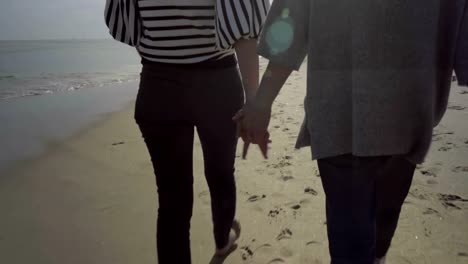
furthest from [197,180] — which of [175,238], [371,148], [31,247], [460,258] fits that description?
[371,148]

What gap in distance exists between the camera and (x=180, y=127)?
181cm

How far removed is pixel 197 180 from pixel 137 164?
85cm

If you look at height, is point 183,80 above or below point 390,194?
above

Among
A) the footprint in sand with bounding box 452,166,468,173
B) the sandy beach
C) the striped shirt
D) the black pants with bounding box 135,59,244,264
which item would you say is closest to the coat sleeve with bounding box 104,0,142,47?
the striped shirt

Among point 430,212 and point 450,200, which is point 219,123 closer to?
point 430,212

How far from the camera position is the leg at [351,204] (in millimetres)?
1307

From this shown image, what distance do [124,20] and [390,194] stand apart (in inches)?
51.6

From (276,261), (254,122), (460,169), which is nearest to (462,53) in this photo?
(254,122)

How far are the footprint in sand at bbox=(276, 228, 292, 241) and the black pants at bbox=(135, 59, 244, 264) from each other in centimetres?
90

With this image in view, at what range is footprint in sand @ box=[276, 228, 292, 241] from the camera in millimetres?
2704

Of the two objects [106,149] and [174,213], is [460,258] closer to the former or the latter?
[174,213]

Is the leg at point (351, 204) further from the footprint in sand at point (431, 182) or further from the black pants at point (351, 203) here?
the footprint in sand at point (431, 182)

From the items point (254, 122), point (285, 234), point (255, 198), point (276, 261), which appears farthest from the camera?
point (255, 198)

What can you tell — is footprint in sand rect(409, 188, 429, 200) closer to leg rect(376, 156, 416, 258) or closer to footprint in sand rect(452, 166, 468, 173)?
footprint in sand rect(452, 166, 468, 173)
